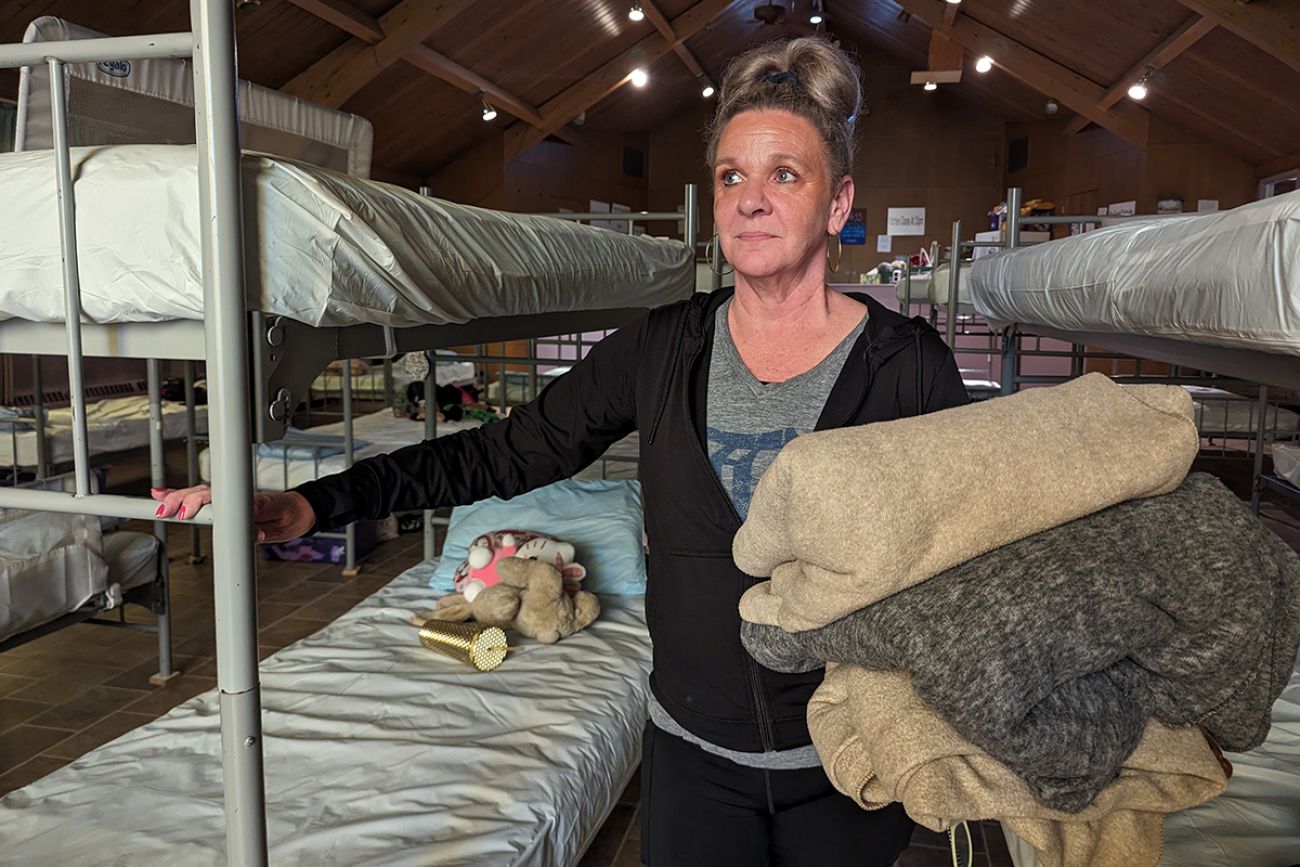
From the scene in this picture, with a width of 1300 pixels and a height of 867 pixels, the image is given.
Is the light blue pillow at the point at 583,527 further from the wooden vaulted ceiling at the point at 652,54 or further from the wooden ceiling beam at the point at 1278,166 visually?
the wooden ceiling beam at the point at 1278,166

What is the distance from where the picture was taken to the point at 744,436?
1.20 metres

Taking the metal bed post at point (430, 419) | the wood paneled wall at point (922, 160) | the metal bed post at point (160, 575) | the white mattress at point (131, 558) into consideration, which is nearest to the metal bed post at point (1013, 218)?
the metal bed post at point (430, 419)

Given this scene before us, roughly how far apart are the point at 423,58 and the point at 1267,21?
568 cm

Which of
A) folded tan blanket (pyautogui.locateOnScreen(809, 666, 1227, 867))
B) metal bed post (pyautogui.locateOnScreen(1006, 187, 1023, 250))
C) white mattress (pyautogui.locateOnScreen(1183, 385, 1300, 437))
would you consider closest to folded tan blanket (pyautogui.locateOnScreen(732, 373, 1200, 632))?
folded tan blanket (pyautogui.locateOnScreen(809, 666, 1227, 867))

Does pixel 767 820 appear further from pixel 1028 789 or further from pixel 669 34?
pixel 669 34

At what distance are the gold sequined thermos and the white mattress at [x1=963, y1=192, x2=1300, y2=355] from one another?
5.75ft

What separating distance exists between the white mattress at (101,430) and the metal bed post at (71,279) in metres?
3.63

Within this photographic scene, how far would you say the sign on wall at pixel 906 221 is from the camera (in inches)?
486

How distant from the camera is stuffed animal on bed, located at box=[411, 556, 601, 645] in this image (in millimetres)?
2852

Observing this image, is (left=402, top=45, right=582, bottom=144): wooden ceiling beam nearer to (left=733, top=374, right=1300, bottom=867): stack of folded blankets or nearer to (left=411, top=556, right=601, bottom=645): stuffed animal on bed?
(left=411, top=556, right=601, bottom=645): stuffed animal on bed

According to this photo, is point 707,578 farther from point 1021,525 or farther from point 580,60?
point 580,60

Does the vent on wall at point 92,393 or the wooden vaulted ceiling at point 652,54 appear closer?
the wooden vaulted ceiling at point 652,54

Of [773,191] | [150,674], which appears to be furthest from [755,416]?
[150,674]

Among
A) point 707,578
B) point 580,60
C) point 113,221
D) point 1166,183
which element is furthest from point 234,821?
point 1166,183
